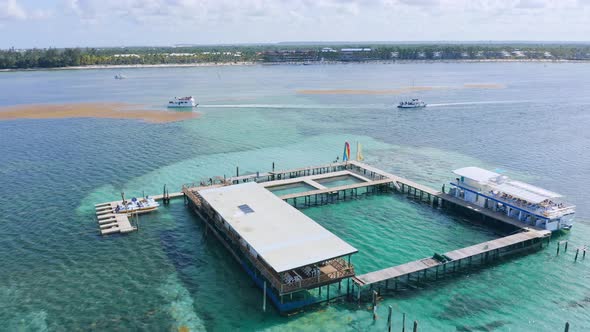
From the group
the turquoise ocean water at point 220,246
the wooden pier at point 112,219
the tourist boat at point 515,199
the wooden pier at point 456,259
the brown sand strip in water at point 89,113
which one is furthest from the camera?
the brown sand strip in water at point 89,113

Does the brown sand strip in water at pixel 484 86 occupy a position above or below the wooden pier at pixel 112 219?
above

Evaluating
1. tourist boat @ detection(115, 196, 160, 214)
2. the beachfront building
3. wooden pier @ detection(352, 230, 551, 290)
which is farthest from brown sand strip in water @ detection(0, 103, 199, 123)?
wooden pier @ detection(352, 230, 551, 290)

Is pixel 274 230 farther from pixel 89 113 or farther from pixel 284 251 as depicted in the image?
pixel 89 113

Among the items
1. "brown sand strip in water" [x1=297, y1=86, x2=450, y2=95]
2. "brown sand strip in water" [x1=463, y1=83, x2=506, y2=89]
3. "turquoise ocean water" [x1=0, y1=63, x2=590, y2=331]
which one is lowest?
"turquoise ocean water" [x1=0, y1=63, x2=590, y2=331]

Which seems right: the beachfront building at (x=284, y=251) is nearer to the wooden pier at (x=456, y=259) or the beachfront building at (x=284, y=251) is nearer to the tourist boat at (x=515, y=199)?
the wooden pier at (x=456, y=259)

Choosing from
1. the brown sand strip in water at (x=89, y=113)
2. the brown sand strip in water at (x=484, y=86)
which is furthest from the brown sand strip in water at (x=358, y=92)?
the brown sand strip in water at (x=89, y=113)

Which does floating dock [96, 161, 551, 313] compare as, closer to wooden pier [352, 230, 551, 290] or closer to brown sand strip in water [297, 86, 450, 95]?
wooden pier [352, 230, 551, 290]

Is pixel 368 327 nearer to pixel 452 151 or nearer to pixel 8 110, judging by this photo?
pixel 452 151
